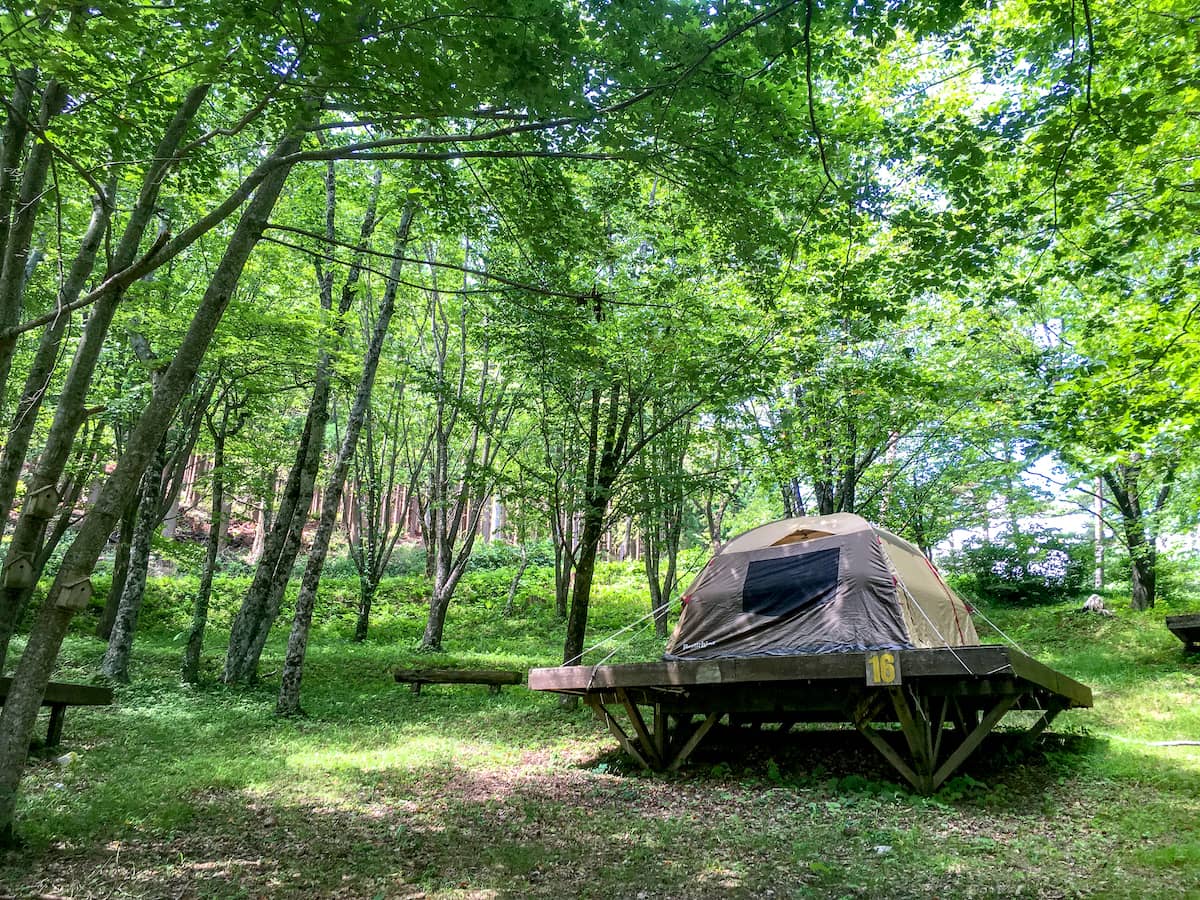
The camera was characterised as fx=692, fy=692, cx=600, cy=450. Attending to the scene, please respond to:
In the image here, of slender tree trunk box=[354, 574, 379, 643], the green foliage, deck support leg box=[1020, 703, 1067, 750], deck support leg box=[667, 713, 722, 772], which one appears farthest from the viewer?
the green foliage

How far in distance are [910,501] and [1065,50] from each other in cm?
1128

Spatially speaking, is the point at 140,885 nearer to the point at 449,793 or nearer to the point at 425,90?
the point at 449,793

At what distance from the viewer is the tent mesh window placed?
7.27 metres

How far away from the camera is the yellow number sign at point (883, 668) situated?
545 centimetres

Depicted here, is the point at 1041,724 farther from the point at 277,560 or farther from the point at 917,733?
the point at 277,560

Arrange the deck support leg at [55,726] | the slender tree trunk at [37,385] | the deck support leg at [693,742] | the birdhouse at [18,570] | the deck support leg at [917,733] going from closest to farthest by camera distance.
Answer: the birdhouse at [18,570] → the slender tree trunk at [37,385] → the deck support leg at [917,733] → the deck support leg at [55,726] → the deck support leg at [693,742]

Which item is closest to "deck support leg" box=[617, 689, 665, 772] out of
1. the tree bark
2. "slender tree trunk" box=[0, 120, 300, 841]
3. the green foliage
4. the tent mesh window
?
the tent mesh window

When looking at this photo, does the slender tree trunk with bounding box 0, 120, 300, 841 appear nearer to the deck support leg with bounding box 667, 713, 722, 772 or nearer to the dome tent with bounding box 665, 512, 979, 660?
the deck support leg with bounding box 667, 713, 722, 772

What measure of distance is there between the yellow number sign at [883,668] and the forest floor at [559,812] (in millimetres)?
1007

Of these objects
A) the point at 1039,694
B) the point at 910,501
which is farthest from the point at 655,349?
the point at 910,501

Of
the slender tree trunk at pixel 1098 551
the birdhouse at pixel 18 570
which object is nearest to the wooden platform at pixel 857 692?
the birdhouse at pixel 18 570

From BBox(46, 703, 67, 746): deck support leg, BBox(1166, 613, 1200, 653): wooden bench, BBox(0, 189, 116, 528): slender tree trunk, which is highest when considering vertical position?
BBox(0, 189, 116, 528): slender tree trunk

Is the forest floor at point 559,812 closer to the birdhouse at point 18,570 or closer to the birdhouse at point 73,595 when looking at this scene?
the birdhouse at point 73,595

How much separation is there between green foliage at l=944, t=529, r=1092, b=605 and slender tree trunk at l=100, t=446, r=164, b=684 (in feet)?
65.5
